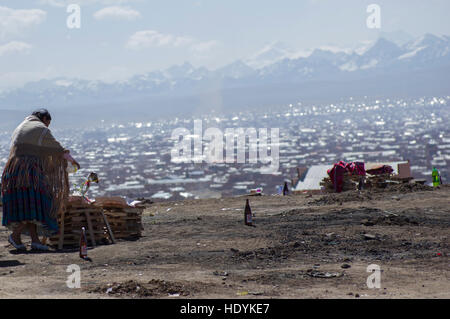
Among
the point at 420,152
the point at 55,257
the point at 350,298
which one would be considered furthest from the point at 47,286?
the point at 420,152

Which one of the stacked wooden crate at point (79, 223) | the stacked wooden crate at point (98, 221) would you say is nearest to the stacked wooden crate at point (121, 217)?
the stacked wooden crate at point (98, 221)

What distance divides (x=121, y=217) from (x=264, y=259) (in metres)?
3.25

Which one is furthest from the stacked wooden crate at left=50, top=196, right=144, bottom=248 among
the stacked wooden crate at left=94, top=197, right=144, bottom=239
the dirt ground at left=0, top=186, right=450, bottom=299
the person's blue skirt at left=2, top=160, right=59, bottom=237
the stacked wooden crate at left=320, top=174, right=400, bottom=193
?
the stacked wooden crate at left=320, top=174, right=400, bottom=193

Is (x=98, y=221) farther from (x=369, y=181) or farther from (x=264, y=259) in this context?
(x=369, y=181)

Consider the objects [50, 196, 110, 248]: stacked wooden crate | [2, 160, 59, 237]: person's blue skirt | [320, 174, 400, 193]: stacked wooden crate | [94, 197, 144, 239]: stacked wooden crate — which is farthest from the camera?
[320, 174, 400, 193]: stacked wooden crate

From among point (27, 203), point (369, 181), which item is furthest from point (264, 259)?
point (369, 181)

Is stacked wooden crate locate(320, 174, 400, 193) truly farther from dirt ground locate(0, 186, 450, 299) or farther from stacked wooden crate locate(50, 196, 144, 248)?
stacked wooden crate locate(50, 196, 144, 248)

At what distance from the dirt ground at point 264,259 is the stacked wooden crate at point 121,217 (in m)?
0.30

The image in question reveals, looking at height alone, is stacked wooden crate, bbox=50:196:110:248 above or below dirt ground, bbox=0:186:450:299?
above

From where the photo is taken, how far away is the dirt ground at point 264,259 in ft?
24.0

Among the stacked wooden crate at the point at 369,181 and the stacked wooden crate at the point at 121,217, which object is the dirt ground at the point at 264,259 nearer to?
the stacked wooden crate at the point at 121,217

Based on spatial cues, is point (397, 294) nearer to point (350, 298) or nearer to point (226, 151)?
point (350, 298)

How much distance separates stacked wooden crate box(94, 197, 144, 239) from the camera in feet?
38.4

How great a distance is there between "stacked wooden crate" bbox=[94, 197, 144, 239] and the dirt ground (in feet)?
0.99
